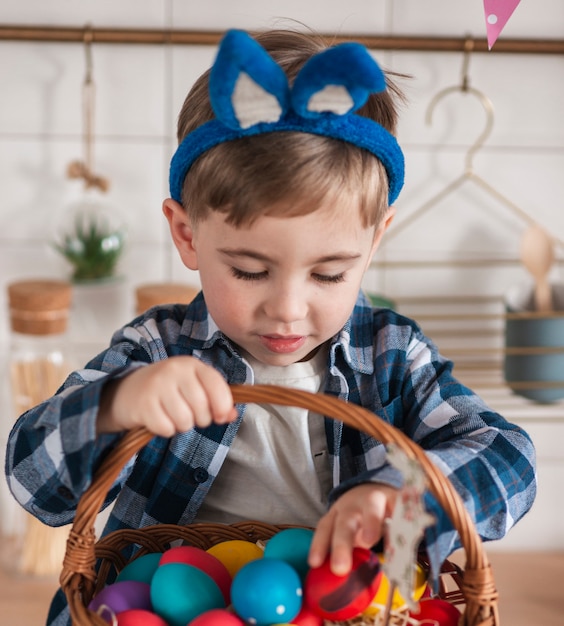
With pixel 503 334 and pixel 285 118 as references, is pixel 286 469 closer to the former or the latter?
pixel 285 118

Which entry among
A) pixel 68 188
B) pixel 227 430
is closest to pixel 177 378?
pixel 227 430

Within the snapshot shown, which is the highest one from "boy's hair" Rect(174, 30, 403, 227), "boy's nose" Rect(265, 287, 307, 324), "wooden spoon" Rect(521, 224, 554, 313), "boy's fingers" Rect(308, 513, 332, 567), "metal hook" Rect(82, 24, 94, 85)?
"metal hook" Rect(82, 24, 94, 85)

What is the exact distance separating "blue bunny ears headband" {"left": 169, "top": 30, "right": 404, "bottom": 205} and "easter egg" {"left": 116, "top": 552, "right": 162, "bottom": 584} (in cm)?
36

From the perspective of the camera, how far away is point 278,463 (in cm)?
91

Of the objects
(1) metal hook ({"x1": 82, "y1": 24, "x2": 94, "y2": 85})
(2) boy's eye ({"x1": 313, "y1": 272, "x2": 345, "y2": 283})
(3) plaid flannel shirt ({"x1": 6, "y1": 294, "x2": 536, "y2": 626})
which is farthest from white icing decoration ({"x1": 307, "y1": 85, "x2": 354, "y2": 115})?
(1) metal hook ({"x1": 82, "y1": 24, "x2": 94, "y2": 85})

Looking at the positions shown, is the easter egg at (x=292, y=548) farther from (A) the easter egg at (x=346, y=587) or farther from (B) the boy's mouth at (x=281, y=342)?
(B) the boy's mouth at (x=281, y=342)

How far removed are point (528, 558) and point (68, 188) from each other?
112 centimetres

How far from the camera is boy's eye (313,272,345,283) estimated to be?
774 mm

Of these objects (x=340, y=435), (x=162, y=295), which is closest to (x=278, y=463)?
(x=340, y=435)

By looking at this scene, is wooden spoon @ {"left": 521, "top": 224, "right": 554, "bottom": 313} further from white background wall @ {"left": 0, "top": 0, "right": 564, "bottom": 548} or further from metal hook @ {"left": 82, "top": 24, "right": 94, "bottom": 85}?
metal hook @ {"left": 82, "top": 24, "right": 94, "bottom": 85}

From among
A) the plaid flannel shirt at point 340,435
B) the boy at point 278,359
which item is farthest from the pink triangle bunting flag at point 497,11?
the plaid flannel shirt at point 340,435

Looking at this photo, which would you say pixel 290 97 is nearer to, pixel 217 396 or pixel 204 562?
pixel 217 396

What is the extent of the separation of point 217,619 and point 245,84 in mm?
417

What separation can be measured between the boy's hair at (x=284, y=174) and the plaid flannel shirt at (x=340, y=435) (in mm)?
165
